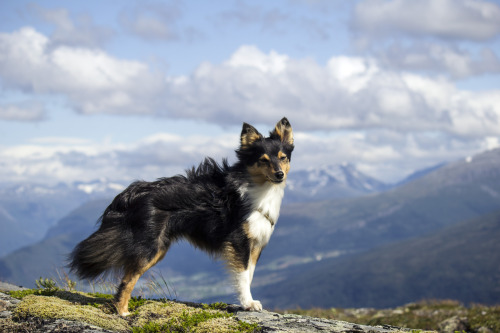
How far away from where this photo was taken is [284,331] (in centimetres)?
865

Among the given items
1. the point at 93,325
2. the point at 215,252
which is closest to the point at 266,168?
the point at 215,252

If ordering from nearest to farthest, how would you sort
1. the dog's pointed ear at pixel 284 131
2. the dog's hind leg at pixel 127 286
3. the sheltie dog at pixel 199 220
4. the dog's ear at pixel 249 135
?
the dog's hind leg at pixel 127 286, the sheltie dog at pixel 199 220, the dog's ear at pixel 249 135, the dog's pointed ear at pixel 284 131

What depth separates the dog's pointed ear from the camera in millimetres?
11516

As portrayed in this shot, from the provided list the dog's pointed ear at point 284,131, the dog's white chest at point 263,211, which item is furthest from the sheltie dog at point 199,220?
the dog's pointed ear at point 284,131

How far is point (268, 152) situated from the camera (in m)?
11.0

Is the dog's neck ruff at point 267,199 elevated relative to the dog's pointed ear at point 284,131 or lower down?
lower down

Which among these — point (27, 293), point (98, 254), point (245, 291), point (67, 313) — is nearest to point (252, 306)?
point (245, 291)

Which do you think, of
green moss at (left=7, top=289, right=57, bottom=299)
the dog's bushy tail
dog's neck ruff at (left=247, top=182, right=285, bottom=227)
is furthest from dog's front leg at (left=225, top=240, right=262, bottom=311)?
green moss at (left=7, top=289, right=57, bottom=299)

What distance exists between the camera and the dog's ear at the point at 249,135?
36.8 feet

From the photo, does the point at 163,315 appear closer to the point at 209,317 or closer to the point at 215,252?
the point at 209,317

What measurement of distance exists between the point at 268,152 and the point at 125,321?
4219mm

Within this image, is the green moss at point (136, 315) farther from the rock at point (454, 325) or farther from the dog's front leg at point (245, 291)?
the rock at point (454, 325)

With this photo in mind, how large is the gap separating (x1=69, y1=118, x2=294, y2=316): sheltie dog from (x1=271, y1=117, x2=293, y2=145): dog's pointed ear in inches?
8.9

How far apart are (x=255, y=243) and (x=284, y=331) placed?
96.9 inches
